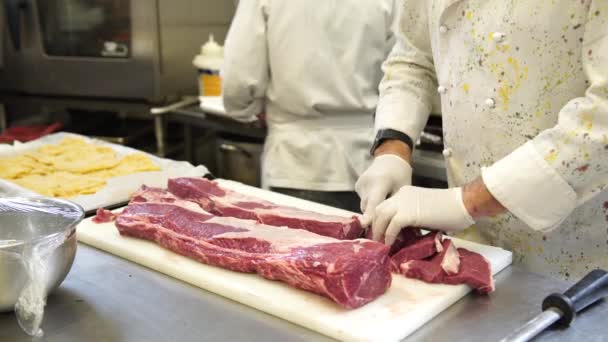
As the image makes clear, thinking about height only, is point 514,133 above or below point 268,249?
above

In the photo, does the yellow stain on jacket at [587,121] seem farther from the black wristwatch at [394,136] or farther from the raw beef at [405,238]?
the black wristwatch at [394,136]

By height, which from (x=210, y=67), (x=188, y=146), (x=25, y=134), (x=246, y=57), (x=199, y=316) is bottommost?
(x=188, y=146)

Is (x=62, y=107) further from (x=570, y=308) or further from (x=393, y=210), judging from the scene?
(x=570, y=308)

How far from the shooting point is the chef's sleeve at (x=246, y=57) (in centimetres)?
263

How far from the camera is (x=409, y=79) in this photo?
1920 millimetres

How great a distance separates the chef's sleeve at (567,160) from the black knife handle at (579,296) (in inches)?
6.6

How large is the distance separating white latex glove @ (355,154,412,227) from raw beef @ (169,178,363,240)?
11 centimetres

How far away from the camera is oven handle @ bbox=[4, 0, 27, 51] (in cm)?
330

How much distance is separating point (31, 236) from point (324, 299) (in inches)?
24.1

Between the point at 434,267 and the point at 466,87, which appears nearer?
the point at 434,267

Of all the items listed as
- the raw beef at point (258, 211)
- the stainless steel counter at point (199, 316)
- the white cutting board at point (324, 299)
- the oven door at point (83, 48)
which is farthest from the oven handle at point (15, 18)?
the stainless steel counter at point (199, 316)

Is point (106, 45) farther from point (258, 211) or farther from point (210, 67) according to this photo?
point (258, 211)

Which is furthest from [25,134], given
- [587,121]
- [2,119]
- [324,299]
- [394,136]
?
[587,121]

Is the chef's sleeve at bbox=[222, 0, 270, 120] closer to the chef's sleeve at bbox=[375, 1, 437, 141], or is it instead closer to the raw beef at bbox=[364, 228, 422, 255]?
the chef's sleeve at bbox=[375, 1, 437, 141]
